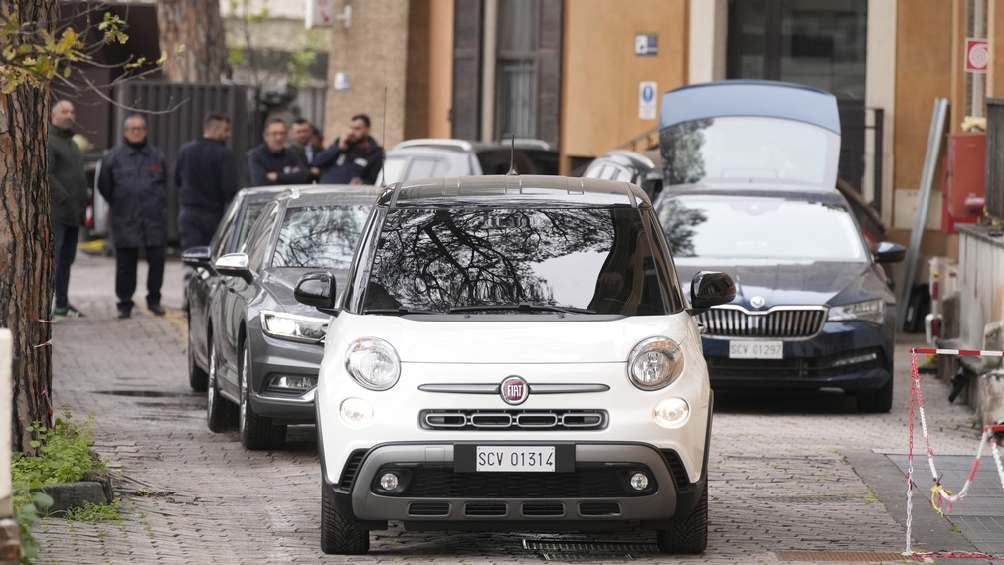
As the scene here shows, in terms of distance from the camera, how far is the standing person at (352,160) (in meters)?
21.0

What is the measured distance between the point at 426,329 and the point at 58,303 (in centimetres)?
1241

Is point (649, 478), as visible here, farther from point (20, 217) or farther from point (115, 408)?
point (115, 408)

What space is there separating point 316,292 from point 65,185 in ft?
34.5

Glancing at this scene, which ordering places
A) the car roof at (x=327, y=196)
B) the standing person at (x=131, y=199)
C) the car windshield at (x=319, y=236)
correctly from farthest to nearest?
1. the standing person at (x=131, y=199)
2. the car roof at (x=327, y=196)
3. the car windshield at (x=319, y=236)

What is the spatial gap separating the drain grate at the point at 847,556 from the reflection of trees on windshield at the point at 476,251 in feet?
4.75

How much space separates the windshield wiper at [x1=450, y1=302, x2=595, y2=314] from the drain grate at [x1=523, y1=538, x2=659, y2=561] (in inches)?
41.9

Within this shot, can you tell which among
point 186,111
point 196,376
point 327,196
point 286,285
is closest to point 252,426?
point 286,285

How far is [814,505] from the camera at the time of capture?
33.7 ft

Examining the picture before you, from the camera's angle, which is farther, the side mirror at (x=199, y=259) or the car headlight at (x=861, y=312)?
the side mirror at (x=199, y=259)

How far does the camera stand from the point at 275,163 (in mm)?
20859

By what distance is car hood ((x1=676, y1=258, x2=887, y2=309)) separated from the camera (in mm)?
14133

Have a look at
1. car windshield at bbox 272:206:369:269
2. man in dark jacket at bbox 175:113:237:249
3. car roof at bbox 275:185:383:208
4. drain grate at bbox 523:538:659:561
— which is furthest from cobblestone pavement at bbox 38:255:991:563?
man in dark jacket at bbox 175:113:237:249

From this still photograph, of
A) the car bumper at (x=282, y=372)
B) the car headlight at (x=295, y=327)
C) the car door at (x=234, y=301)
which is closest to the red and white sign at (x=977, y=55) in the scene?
the car door at (x=234, y=301)

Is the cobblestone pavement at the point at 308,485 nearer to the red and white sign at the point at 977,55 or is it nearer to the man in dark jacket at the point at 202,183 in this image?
the red and white sign at the point at 977,55
